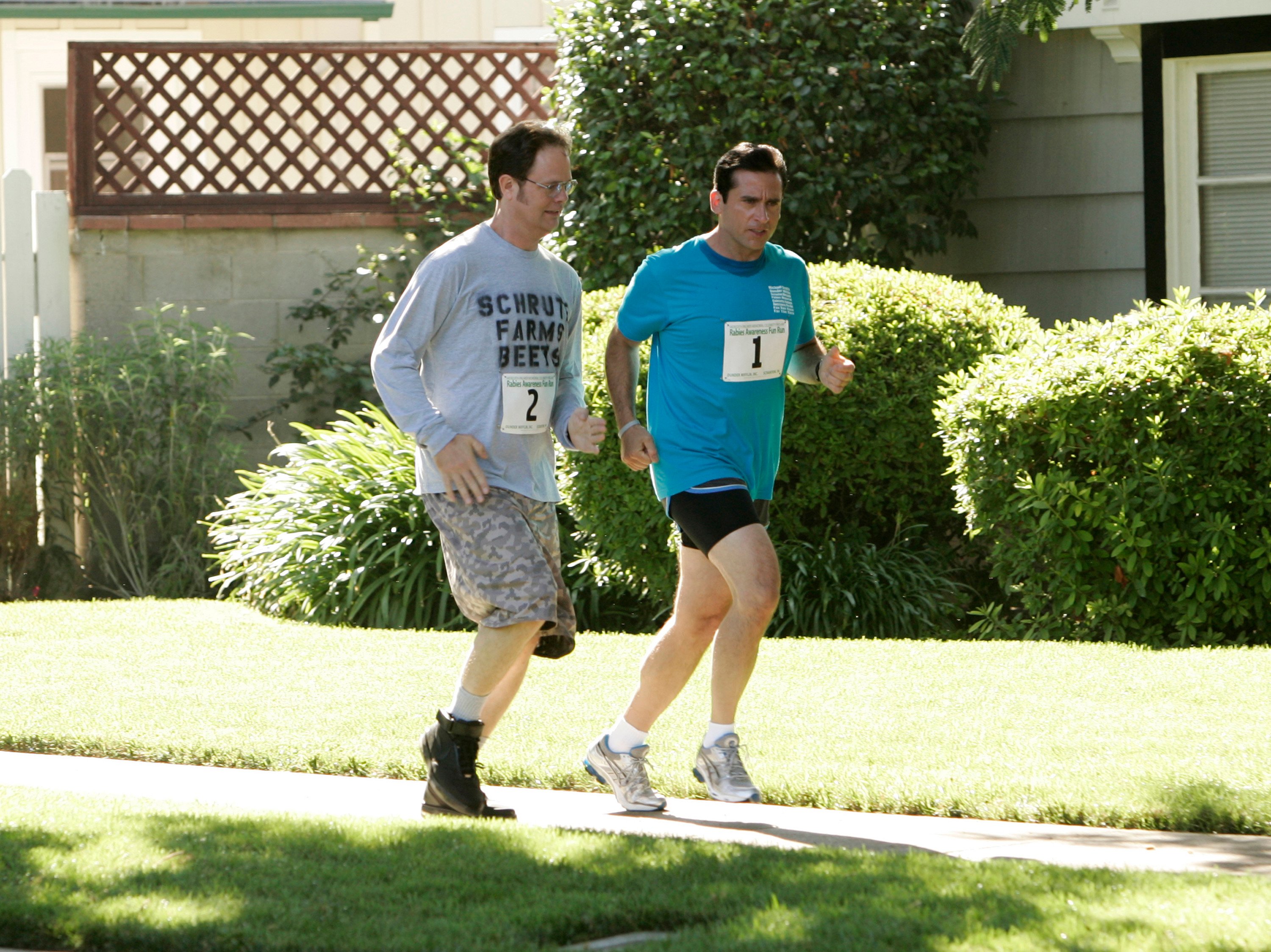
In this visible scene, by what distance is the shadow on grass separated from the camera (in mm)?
3346

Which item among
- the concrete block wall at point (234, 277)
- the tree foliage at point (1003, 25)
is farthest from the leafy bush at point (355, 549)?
the tree foliage at point (1003, 25)

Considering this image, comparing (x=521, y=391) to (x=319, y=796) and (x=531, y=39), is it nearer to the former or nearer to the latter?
(x=319, y=796)

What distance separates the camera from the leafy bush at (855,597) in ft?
27.2

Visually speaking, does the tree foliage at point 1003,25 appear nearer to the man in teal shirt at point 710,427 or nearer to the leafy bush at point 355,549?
the man in teal shirt at point 710,427

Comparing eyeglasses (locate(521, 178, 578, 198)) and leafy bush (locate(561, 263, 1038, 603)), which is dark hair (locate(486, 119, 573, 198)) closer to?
eyeglasses (locate(521, 178, 578, 198))

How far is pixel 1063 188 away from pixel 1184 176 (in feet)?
2.52

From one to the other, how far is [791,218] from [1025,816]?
5939 mm

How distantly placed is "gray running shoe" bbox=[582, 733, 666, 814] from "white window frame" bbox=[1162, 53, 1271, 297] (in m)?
6.37

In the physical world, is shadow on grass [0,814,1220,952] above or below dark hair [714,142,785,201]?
below

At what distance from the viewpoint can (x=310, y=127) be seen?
14.3 m

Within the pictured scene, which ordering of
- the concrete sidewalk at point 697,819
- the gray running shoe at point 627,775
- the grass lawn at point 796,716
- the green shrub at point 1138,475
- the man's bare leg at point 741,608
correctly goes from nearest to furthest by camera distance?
the concrete sidewalk at point 697,819 < the man's bare leg at point 741,608 < the gray running shoe at point 627,775 < the grass lawn at point 796,716 < the green shrub at point 1138,475

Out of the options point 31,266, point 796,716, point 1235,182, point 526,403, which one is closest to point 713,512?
point 526,403

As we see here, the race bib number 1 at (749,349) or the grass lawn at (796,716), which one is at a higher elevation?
the race bib number 1 at (749,349)

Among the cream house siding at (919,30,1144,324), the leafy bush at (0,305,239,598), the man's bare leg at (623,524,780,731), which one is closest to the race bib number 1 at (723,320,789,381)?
the man's bare leg at (623,524,780,731)
